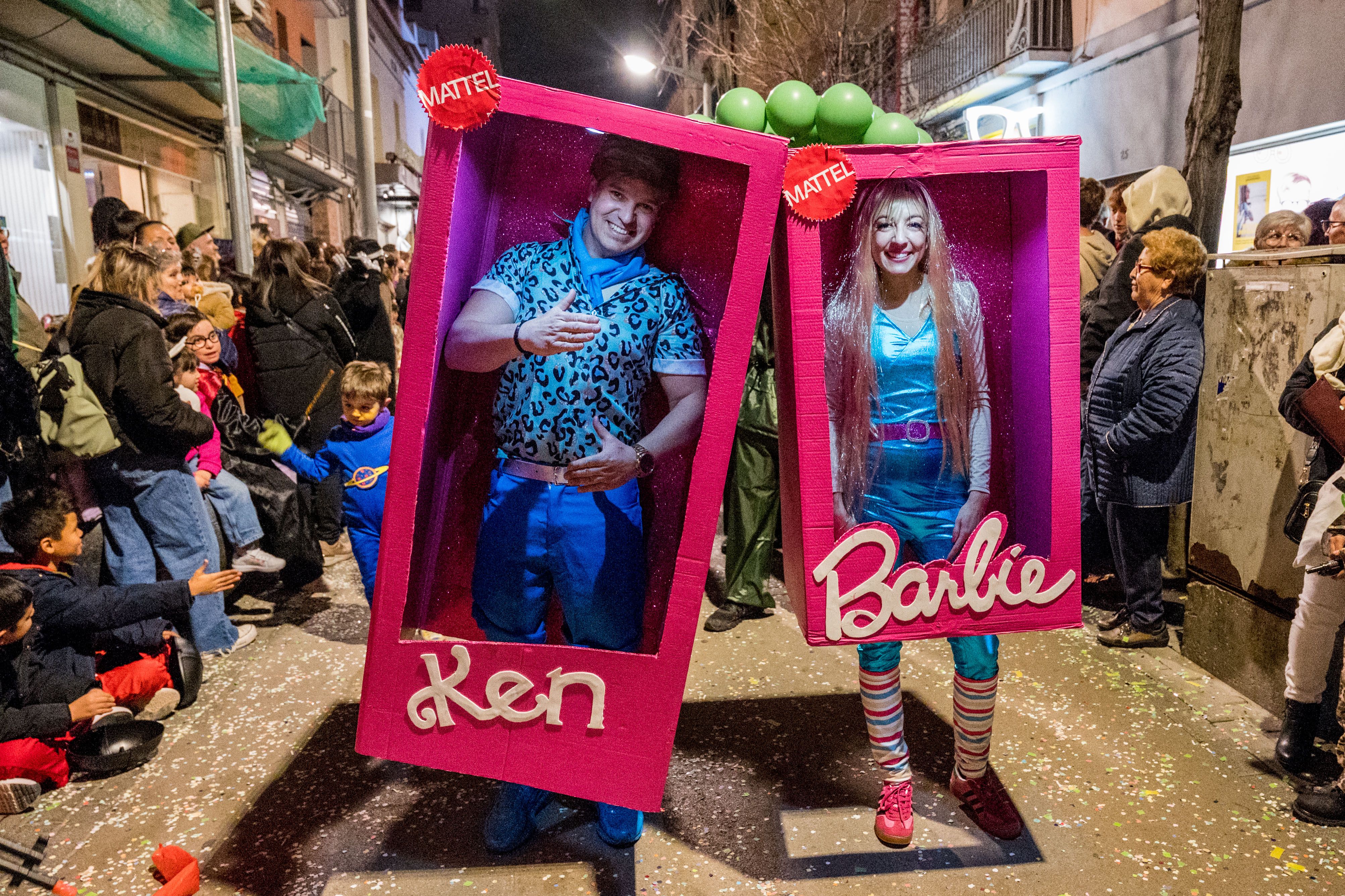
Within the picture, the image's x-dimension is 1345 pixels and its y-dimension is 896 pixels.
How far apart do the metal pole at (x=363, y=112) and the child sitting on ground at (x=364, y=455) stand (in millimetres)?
7087

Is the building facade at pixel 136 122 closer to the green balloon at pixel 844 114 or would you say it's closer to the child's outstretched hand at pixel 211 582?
the child's outstretched hand at pixel 211 582

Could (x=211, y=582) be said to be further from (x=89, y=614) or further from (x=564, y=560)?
(x=564, y=560)

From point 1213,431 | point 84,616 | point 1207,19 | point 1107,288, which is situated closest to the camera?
point 84,616

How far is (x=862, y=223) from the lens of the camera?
2.36 meters

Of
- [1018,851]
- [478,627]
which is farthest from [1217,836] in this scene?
[478,627]

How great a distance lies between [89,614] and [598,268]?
233 centimetres

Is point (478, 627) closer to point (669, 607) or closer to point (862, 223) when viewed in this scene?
point (669, 607)

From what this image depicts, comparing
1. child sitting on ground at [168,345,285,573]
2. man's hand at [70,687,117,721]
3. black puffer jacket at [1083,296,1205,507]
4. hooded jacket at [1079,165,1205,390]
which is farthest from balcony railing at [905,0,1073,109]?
man's hand at [70,687,117,721]

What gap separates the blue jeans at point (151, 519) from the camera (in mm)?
3670

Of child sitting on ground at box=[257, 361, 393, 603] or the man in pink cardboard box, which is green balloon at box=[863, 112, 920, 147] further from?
child sitting on ground at box=[257, 361, 393, 603]

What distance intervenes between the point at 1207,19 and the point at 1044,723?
4.93m

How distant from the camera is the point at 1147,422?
3664 mm

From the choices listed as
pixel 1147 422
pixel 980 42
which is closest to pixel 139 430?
pixel 1147 422

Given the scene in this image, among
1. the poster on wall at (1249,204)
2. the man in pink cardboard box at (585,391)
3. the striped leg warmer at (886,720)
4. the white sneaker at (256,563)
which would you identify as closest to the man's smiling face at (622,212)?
the man in pink cardboard box at (585,391)
